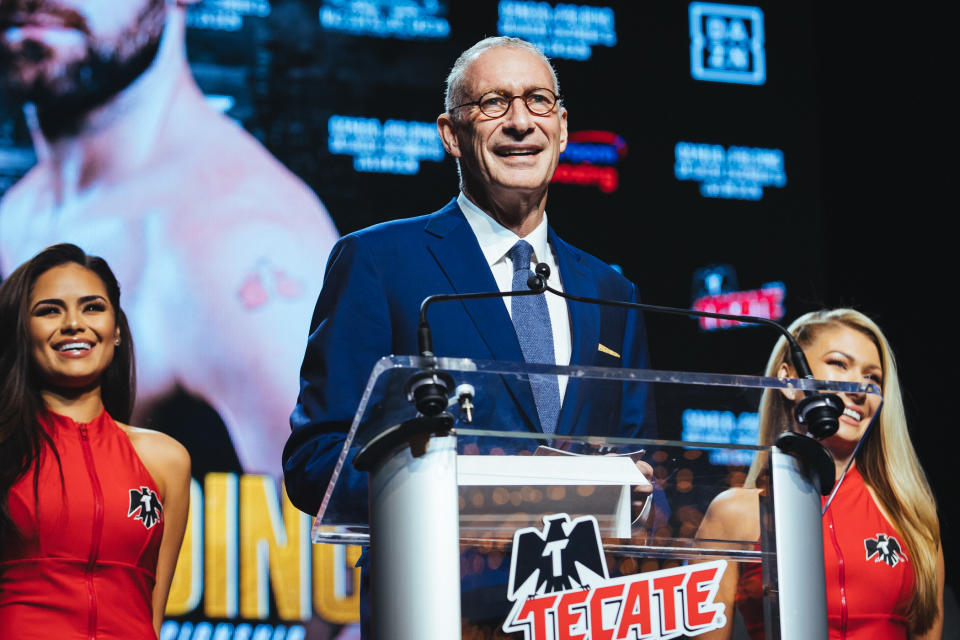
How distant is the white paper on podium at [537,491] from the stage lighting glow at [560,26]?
11.2ft

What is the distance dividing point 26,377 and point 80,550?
1.54 feet

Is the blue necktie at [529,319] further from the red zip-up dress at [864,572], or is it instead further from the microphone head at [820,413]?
the red zip-up dress at [864,572]

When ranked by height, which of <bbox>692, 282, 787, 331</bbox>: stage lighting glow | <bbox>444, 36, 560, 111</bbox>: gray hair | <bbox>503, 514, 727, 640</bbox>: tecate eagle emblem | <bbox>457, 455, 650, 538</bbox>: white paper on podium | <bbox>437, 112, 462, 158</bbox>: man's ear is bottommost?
<bbox>503, 514, 727, 640</bbox>: tecate eagle emblem

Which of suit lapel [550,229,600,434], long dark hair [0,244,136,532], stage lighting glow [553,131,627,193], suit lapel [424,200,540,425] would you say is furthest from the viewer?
stage lighting glow [553,131,627,193]

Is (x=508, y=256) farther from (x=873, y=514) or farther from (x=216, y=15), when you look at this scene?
(x=216, y=15)

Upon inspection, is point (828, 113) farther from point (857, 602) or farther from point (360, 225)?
point (857, 602)

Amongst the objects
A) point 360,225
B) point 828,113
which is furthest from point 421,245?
point 828,113

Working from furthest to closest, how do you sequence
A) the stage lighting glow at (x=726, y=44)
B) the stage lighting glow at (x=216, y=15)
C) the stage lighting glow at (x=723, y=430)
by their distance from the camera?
1. the stage lighting glow at (x=726, y=44)
2. the stage lighting glow at (x=216, y=15)
3. the stage lighting glow at (x=723, y=430)

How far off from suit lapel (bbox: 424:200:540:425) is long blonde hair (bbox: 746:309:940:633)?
120 cm

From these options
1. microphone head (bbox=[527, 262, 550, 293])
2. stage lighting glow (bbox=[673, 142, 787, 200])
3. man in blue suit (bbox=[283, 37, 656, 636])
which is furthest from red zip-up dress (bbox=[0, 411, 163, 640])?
stage lighting glow (bbox=[673, 142, 787, 200])

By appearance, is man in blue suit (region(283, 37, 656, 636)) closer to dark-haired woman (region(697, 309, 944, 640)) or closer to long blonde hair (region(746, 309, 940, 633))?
dark-haired woman (region(697, 309, 944, 640))

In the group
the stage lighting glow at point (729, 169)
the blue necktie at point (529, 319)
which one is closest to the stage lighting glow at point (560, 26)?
the stage lighting glow at point (729, 169)

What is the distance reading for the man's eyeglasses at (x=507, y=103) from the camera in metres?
2.19

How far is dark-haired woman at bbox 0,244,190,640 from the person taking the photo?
252cm
